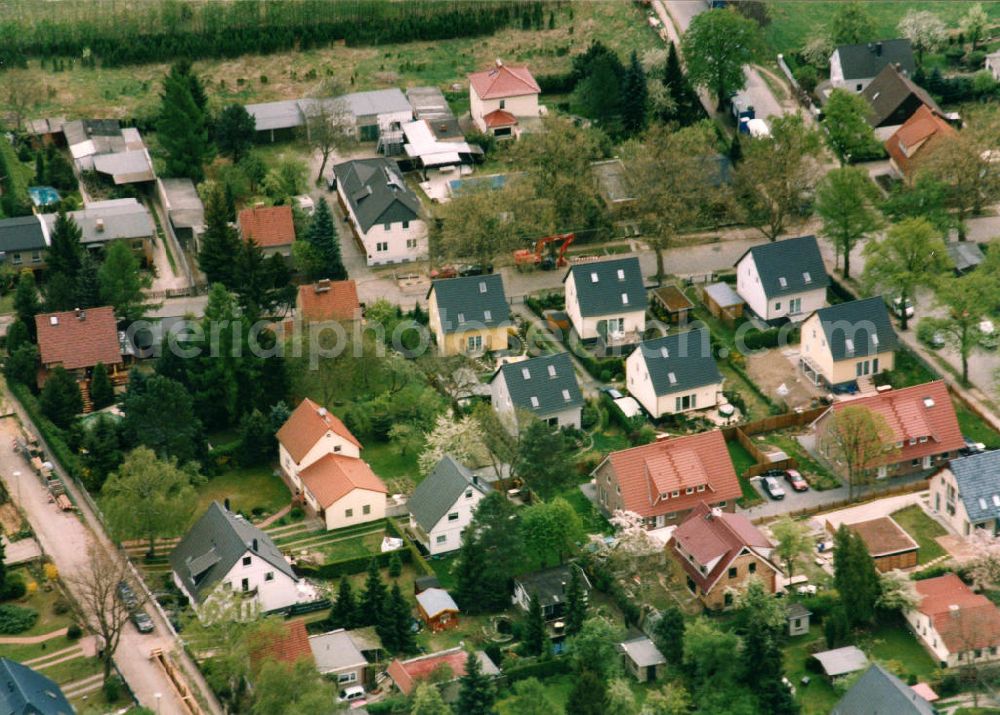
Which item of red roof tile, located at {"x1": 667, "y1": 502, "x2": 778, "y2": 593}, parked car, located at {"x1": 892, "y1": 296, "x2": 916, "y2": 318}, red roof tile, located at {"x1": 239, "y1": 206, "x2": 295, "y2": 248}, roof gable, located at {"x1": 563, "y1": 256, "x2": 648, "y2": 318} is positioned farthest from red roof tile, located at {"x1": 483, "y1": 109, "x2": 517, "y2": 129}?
red roof tile, located at {"x1": 667, "y1": 502, "x2": 778, "y2": 593}

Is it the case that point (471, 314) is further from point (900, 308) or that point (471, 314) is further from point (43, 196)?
point (43, 196)

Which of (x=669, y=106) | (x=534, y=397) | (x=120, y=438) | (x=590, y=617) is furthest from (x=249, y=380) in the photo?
(x=669, y=106)

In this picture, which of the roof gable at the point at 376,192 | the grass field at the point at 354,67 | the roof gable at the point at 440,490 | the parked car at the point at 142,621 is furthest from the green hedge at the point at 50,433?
the grass field at the point at 354,67

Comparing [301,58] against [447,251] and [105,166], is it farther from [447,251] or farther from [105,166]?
[447,251]

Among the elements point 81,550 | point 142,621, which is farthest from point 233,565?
point 81,550

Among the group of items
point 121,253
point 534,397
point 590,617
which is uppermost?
point 121,253

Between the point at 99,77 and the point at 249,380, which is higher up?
the point at 99,77

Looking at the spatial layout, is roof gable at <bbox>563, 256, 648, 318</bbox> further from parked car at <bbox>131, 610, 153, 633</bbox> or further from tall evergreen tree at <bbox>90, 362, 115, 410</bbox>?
parked car at <bbox>131, 610, 153, 633</bbox>
